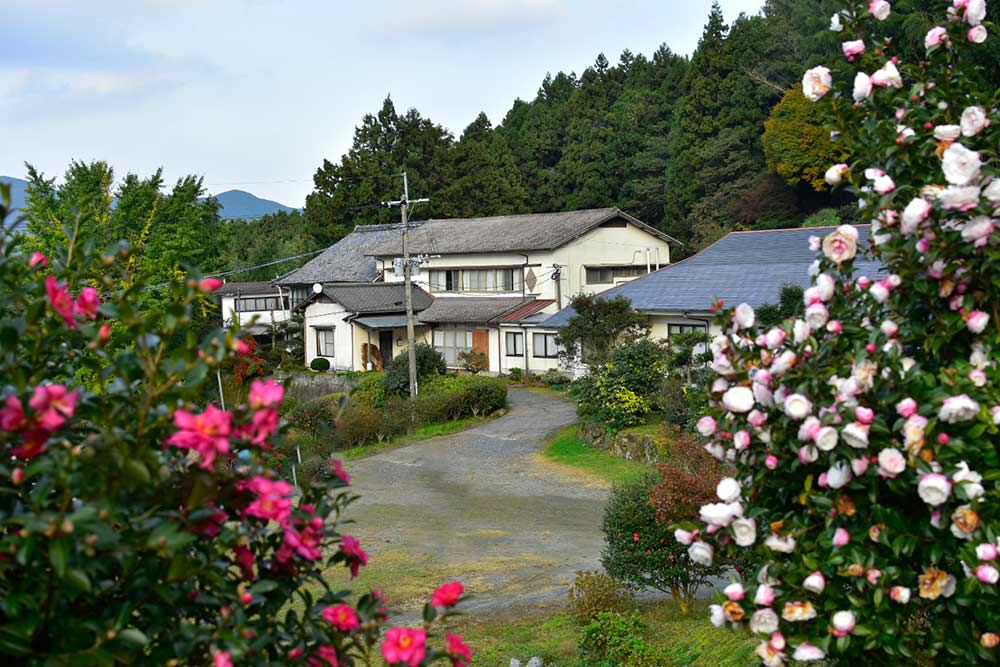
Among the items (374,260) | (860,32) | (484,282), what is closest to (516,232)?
(484,282)

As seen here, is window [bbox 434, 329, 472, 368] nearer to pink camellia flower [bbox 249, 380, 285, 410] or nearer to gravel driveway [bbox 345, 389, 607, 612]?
gravel driveway [bbox 345, 389, 607, 612]

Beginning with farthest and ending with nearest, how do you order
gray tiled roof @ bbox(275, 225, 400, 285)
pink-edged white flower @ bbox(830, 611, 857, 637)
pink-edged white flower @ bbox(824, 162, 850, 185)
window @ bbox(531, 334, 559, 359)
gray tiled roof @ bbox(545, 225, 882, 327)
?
gray tiled roof @ bbox(275, 225, 400, 285)
window @ bbox(531, 334, 559, 359)
gray tiled roof @ bbox(545, 225, 882, 327)
pink-edged white flower @ bbox(824, 162, 850, 185)
pink-edged white flower @ bbox(830, 611, 857, 637)

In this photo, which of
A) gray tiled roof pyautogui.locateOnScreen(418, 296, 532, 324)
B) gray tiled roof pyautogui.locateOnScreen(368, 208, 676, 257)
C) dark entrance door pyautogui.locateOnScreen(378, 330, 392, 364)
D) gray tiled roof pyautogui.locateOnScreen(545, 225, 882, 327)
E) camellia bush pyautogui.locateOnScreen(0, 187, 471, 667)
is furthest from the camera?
dark entrance door pyautogui.locateOnScreen(378, 330, 392, 364)

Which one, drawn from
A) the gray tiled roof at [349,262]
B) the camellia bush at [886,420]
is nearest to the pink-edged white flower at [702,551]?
the camellia bush at [886,420]

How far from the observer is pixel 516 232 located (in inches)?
1538

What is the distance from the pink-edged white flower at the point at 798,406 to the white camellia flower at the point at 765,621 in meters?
0.77

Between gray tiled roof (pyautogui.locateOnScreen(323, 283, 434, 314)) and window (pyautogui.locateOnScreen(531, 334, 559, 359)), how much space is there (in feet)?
20.6

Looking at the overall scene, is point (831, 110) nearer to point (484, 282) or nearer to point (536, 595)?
point (536, 595)

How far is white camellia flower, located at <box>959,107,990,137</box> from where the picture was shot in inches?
147

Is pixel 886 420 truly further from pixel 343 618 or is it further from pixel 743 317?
pixel 343 618

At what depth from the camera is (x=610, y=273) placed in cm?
3856

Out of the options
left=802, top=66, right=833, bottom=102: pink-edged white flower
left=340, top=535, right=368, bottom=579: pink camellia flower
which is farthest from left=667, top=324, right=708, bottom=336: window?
left=340, top=535, right=368, bottom=579: pink camellia flower

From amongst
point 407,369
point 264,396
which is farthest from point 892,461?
point 407,369

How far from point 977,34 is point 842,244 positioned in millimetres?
1190
